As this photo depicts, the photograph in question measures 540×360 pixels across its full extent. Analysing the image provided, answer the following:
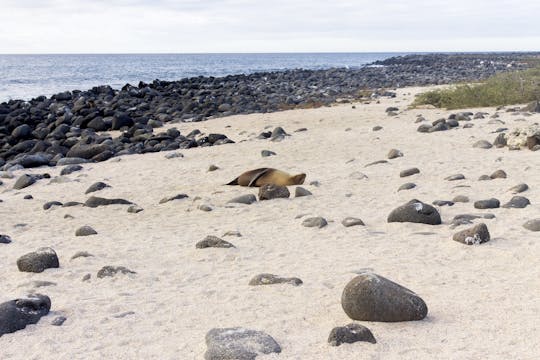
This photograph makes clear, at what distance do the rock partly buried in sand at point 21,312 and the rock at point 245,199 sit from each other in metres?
3.94

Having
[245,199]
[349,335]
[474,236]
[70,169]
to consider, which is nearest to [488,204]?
[474,236]

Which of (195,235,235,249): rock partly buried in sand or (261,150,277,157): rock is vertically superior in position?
(195,235,235,249): rock partly buried in sand

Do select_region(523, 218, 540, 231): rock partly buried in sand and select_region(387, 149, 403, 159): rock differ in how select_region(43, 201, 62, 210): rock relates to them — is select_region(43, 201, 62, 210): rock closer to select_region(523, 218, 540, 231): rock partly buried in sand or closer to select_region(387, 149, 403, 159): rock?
select_region(387, 149, 403, 159): rock

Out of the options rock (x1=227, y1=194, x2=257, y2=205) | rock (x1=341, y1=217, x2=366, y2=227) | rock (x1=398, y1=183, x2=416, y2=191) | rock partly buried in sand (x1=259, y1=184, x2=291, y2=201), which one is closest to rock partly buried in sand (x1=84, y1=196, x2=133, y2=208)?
rock (x1=227, y1=194, x2=257, y2=205)

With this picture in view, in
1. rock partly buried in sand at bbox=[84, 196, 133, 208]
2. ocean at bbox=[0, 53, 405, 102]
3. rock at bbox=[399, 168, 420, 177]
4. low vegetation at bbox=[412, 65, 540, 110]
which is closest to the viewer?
rock partly buried in sand at bbox=[84, 196, 133, 208]

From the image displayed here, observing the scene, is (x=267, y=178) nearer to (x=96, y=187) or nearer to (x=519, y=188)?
(x=96, y=187)

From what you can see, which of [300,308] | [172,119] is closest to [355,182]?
[300,308]

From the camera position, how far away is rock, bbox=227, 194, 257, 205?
8.17 meters

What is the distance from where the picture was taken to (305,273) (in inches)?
203

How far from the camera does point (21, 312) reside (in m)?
4.21

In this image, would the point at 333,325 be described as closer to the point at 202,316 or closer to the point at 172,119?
the point at 202,316

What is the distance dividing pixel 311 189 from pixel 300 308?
4460 millimetres

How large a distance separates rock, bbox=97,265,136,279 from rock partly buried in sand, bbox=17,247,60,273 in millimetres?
549

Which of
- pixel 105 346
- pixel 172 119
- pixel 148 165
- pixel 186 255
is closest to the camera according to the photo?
pixel 105 346
